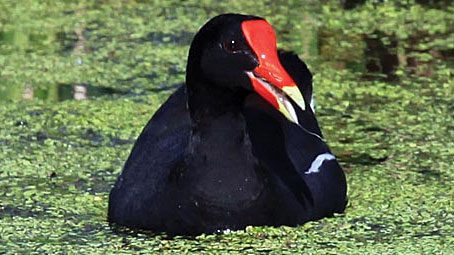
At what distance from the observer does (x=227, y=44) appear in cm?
396

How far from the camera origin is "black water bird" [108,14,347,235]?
3.92 m

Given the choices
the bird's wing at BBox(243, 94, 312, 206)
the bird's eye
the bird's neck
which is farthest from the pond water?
the bird's eye

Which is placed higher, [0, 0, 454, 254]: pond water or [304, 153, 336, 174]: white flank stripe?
[304, 153, 336, 174]: white flank stripe

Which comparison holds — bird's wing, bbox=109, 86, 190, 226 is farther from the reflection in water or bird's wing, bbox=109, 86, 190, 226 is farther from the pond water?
the reflection in water

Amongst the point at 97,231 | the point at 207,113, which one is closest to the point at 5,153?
the point at 97,231

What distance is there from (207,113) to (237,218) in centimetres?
32

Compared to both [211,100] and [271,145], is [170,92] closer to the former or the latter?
[271,145]

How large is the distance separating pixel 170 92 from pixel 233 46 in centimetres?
213

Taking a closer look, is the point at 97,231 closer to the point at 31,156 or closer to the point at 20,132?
the point at 31,156

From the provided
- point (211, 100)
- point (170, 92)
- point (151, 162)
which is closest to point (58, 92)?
point (170, 92)

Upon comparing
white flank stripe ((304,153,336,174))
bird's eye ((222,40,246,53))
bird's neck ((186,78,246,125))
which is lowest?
white flank stripe ((304,153,336,174))

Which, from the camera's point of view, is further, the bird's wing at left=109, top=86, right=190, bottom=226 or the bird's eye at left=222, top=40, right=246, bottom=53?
the bird's wing at left=109, top=86, right=190, bottom=226

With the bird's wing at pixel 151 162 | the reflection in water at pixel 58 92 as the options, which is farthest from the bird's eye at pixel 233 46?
the reflection in water at pixel 58 92

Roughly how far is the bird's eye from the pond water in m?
0.52
